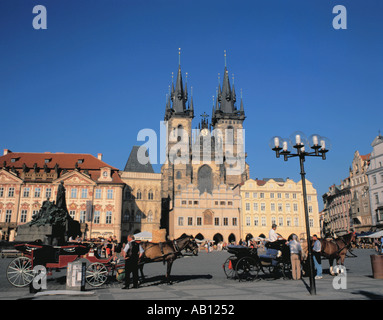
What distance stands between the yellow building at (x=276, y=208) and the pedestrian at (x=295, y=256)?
4526 cm

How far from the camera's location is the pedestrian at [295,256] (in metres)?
11.4

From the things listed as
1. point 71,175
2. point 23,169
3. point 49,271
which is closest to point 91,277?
point 49,271

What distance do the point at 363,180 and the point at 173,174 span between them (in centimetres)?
3235

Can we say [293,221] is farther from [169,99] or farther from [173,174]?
[169,99]

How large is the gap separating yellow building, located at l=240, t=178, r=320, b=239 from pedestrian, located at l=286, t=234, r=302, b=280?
148ft

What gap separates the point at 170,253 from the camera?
438 inches

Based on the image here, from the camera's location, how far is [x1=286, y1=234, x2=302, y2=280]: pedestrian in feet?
37.4

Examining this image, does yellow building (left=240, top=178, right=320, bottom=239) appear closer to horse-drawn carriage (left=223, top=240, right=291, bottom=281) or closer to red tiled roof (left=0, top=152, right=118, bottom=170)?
red tiled roof (left=0, top=152, right=118, bottom=170)

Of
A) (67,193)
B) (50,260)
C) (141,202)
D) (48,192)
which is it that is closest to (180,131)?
(141,202)

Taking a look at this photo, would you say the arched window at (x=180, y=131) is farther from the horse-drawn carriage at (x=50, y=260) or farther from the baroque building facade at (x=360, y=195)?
the horse-drawn carriage at (x=50, y=260)

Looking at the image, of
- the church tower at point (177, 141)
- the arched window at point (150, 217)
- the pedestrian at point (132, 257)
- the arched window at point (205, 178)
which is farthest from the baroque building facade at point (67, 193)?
the pedestrian at point (132, 257)

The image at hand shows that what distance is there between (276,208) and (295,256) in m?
48.2
